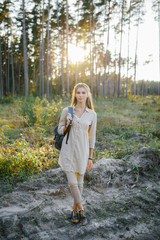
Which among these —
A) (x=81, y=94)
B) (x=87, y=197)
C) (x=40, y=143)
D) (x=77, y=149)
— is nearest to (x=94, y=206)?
(x=87, y=197)

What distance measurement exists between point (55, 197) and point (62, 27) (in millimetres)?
23582

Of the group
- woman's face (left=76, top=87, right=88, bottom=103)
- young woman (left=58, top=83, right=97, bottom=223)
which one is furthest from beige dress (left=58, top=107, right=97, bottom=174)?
woman's face (left=76, top=87, right=88, bottom=103)

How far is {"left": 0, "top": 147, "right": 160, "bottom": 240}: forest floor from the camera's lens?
7.66 ft

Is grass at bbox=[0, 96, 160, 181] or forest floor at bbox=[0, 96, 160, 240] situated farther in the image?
grass at bbox=[0, 96, 160, 181]

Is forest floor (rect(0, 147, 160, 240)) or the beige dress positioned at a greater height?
the beige dress

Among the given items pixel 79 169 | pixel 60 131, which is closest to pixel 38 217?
pixel 79 169

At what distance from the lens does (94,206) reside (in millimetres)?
3008

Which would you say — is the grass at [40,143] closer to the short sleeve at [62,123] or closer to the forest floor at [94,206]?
the forest floor at [94,206]

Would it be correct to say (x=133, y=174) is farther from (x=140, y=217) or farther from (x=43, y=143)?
(x=43, y=143)

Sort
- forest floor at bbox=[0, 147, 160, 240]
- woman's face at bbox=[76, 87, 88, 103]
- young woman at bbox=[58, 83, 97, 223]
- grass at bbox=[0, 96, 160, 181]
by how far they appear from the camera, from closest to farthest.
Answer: forest floor at bbox=[0, 147, 160, 240] < young woman at bbox=[58, 83, 97, 223] < woman's face at bbox=[76, 87, 88, 103] < grass at bbox=[0, 96, 160, 181]

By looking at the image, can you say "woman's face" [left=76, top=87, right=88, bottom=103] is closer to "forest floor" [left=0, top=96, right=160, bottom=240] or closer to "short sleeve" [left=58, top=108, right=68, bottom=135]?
"short sleeve" [left=58, top=108, right=68, bottom=135]

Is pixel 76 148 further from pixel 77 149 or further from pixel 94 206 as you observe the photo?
pixel 94 206

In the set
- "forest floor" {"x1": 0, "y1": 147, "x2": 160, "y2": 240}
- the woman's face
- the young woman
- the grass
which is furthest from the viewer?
the grass

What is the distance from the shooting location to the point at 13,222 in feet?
7.72
